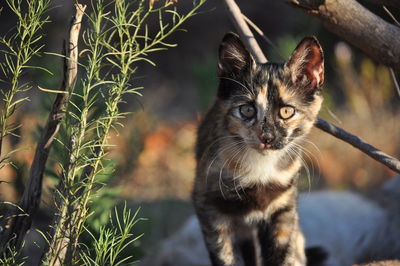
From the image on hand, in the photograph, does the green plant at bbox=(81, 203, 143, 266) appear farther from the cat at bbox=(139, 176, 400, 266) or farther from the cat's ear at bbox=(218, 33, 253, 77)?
the cat at bbox=(139, 176, 400, 266)

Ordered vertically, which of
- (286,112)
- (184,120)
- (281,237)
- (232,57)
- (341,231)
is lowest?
(184,120)

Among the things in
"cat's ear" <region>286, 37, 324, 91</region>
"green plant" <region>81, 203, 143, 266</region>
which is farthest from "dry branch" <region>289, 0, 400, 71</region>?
"green plant" <region>81, 203, 143, 266</region>

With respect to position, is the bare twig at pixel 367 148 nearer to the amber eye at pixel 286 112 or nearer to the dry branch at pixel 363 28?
the amber eye at pixel 286 112

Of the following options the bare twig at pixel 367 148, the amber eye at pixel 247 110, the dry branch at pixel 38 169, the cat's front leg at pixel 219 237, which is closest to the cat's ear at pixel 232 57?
the amber eye at pixel 247 110

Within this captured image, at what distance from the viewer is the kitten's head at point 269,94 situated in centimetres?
307

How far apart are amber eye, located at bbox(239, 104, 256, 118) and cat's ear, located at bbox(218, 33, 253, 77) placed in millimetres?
196

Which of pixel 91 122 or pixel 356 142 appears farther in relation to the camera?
pixel 356 142

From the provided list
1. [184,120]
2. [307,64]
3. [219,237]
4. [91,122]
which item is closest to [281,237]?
[219,237]

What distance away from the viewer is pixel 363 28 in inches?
115

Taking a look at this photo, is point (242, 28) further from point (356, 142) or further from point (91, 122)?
point (91, 122)

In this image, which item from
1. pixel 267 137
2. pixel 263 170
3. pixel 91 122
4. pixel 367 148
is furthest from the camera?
pixel 263 170

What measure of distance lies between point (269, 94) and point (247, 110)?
0.43 ft

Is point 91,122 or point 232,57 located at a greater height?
point 91,122

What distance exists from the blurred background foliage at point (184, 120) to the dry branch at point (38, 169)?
26.8 inches
